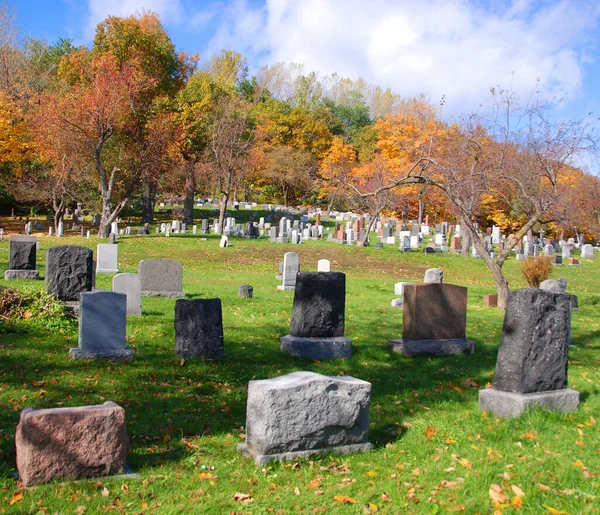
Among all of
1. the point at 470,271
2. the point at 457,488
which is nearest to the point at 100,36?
the point at 470,271

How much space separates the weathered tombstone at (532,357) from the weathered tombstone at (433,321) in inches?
150

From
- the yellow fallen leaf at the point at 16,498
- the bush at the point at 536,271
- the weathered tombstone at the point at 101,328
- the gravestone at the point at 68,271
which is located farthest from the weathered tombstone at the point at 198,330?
the bush at the point at 536,271

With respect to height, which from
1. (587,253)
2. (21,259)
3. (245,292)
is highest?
(587,253)

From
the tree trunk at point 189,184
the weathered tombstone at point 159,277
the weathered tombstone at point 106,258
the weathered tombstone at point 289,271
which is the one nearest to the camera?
the weathered tombstone at point 159,277

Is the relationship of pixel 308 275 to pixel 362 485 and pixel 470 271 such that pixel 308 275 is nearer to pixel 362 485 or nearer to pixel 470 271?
pixel 362 485

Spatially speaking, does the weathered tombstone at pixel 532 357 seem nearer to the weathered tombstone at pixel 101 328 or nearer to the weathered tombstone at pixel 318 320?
the weathered tombstone at pixel 318 320

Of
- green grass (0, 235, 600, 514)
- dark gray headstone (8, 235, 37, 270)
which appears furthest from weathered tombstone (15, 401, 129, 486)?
dark gray headstone (8, 235, 37, 270)

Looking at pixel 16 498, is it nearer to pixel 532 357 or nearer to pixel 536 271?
pixel 532 357

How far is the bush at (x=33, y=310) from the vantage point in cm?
1105

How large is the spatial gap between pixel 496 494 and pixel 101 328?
6.41 metres

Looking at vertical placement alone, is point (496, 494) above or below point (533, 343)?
below

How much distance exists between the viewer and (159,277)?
15.7 meters

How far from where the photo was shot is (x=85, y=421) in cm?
516

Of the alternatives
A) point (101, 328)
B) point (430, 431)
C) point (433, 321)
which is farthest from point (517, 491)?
point (101, 328)
